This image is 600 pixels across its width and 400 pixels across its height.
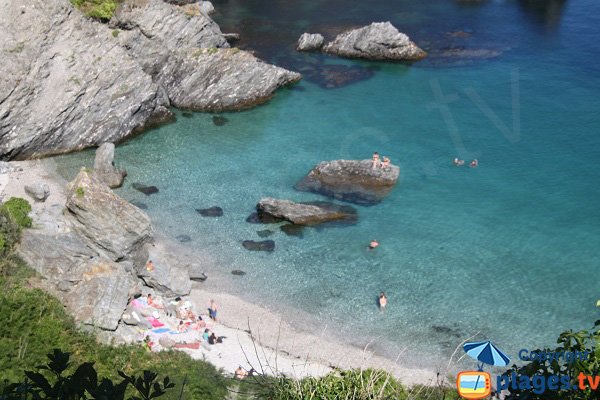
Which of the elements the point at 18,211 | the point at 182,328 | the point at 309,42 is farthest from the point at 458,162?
the point at 18,211

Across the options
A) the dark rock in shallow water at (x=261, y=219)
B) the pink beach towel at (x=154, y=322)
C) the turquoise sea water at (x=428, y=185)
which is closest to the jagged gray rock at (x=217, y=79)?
the turquoise sea water at (x=428, y=185)

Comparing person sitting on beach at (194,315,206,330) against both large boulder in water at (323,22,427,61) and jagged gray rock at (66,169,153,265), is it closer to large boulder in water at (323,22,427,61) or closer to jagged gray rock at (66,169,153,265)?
jagged gray rock at (66,169,153,265)

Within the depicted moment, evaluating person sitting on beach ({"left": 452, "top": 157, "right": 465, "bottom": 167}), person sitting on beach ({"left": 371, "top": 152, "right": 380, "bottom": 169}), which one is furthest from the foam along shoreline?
person sitting on beach ({"left": 452, "top": 157, "right": 465, "bottom": 167})

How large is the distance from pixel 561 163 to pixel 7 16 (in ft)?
131

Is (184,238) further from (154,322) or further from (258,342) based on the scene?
(258,342)

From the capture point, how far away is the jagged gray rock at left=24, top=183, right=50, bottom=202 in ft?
129

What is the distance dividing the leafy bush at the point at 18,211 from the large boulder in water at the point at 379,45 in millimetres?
35135

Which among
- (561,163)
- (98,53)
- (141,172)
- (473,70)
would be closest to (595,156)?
(561,163)

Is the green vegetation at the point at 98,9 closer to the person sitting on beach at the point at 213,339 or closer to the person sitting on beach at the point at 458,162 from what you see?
the person sitting on beach at the point at 458,162

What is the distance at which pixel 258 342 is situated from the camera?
3228cm

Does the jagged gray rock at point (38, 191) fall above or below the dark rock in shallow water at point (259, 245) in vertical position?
above

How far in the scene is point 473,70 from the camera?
5931 cm

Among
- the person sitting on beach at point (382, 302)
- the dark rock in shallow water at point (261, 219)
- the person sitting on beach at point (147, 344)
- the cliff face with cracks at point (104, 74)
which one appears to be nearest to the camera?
the person sitting on beach at point (147, 344)

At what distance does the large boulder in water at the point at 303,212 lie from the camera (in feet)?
132
